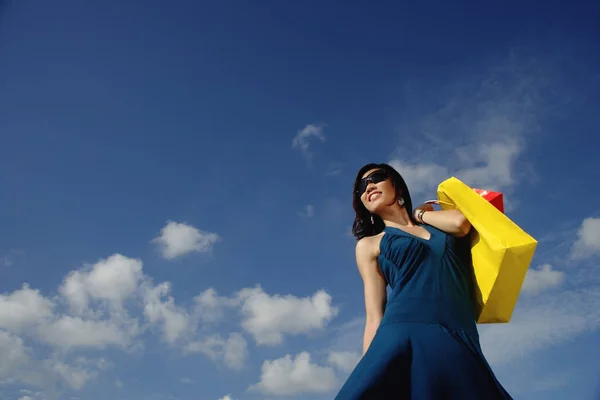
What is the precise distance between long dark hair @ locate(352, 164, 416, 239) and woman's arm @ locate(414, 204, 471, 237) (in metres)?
0.26

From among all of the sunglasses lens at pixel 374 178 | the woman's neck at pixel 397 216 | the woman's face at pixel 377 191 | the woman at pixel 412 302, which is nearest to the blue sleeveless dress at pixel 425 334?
the woman at pixel 412 302

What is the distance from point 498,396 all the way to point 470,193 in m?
1.32

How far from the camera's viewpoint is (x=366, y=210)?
433cm

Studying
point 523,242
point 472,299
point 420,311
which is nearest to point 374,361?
point 420,311

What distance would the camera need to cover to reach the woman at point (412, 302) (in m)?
3.05

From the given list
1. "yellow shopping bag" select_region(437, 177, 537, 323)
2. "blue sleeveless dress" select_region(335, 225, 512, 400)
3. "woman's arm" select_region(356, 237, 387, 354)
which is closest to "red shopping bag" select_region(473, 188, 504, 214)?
"yellow shopping bag" select_region(437, 177, 537, 323)

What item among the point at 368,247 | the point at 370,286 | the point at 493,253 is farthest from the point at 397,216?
the point at 493,253

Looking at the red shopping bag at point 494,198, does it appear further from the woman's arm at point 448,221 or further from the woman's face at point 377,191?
the woman's face at point 377,191

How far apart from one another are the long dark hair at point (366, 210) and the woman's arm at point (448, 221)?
263mm

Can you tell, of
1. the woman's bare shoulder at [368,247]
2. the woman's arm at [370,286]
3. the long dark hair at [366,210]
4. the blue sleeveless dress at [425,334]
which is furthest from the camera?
the long dark hair at [366,210]

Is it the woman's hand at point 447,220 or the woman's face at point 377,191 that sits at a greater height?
the woman's face at point 377,191

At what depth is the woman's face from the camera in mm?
4172

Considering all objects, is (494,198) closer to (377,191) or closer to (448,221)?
(448,221)

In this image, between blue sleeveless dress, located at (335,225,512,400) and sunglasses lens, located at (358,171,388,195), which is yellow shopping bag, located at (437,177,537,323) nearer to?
blue sleeveless dress, located at (335,225,512,400)
